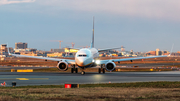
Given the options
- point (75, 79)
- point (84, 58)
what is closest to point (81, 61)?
point (84, 58)

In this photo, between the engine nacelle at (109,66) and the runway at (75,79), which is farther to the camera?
the engine nacelle at (109,66)

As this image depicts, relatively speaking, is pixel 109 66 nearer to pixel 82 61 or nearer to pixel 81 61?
pixel 82 61

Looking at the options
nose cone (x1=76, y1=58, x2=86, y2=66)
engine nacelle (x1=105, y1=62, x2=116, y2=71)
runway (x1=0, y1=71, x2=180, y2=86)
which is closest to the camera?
runway (x1=0, y1=71, x2=180, y2=86)

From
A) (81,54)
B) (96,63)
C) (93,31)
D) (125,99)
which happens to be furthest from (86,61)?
(125,99)

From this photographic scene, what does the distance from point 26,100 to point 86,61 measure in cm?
3693

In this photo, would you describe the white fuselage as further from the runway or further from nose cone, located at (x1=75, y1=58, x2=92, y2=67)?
the runway

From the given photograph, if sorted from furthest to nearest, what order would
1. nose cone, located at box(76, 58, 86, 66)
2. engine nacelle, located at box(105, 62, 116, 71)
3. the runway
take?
engine nacelle, located at box(105, 62, 116, 71) < nose cone, located at box(76, 58, 86, 66) < the runway

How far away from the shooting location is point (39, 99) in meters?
19.8

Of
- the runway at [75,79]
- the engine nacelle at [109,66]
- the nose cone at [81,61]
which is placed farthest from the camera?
the engine nacelle at [109,66]

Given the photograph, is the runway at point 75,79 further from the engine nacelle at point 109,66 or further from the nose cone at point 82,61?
the engine nacelle at point 109,66

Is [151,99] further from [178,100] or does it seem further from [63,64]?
[63,64]

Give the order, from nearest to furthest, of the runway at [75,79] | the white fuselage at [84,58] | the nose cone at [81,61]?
1. the runway at [75,79]
2. the nose cone at [81,61]
3. the white fuselage at [84,58]

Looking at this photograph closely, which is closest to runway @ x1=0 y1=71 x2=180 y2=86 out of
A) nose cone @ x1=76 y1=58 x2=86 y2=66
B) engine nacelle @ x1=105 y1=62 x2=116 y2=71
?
nose cone @ x1=76 y1=58 x2=86 y2=66

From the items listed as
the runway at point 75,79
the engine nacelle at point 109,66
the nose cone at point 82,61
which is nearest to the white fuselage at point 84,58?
the nose cone at point 82,61
